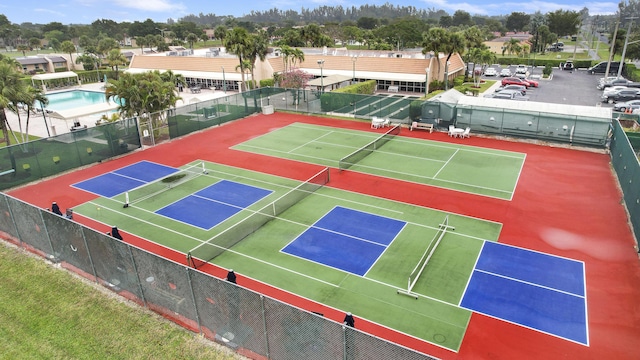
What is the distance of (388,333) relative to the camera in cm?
1250

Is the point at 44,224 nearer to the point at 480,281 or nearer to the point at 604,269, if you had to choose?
the point at 480,281

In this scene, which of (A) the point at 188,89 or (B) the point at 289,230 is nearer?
(B) the point at 289,230

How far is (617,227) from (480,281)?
8365mm

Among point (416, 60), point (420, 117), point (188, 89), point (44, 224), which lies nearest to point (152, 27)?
point (188, 89)

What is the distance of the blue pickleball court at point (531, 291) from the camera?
12.9 meters

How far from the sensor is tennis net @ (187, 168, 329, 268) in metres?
16.2

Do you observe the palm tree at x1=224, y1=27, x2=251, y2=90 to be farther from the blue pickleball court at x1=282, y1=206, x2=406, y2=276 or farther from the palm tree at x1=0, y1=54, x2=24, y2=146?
the blue pickleball court at x1=282, y1=206, x2=406, y2=276

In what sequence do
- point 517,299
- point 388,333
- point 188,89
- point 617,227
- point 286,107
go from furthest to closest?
point 188,89, point 286,107, point 617,227, point 517,299, point 388,333

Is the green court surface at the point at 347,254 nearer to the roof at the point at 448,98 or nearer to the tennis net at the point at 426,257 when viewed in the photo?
the tennis net at the point at 426,257

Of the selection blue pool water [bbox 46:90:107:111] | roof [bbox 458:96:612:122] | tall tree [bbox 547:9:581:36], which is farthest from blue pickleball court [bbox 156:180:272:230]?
tall tree [bbox 547:9:581:36]

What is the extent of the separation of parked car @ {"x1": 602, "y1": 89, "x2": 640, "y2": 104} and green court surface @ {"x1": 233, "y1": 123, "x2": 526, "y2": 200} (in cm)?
2736

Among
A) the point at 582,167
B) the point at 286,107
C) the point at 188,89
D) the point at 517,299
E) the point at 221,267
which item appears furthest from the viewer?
the point at 188,89

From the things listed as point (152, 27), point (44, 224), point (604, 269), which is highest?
point (152, 27)

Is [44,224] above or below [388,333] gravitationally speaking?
above
